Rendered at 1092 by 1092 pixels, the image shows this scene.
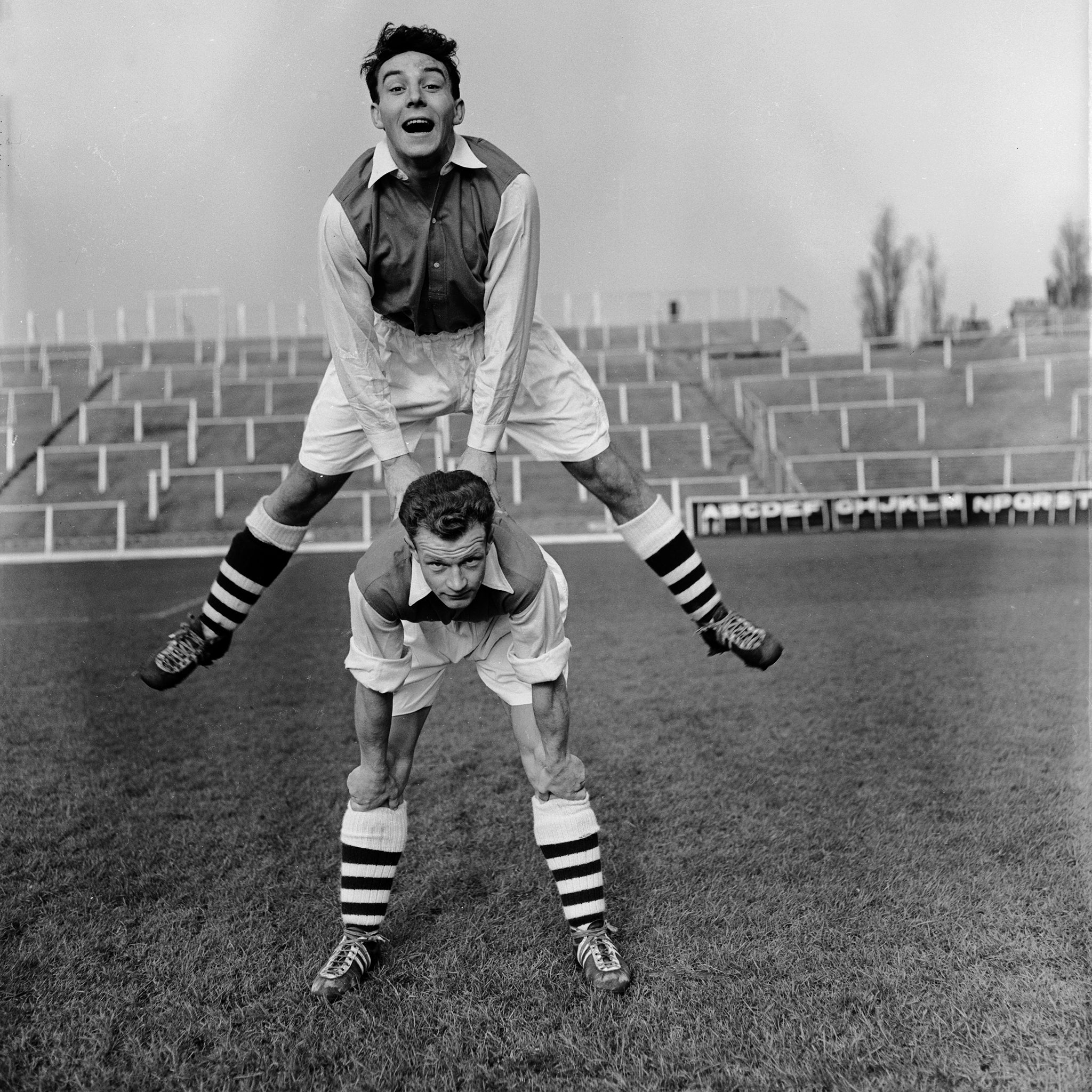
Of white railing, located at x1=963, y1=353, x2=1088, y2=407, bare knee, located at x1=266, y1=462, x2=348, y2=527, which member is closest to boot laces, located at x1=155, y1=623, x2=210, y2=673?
bare knee, located at x1=266, y1=462, x2=348, y2=527

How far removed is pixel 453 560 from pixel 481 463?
71 cm

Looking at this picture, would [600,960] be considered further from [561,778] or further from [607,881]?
[607,881]

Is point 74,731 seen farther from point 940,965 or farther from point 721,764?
point 940,965

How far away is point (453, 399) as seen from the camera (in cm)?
445

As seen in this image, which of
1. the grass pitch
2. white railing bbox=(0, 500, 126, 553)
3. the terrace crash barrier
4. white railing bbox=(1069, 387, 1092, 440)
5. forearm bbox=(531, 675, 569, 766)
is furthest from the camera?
white railing bbox=(1069, 387, 1092, 440)

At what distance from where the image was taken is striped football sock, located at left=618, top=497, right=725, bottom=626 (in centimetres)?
459

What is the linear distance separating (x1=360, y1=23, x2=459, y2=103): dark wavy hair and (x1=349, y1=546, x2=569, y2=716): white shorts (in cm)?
187

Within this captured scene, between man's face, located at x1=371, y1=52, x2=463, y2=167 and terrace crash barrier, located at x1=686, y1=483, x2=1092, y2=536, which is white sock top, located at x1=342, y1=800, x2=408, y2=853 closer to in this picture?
man's face, located at x1=371, y1=52, x2=463, y2=167

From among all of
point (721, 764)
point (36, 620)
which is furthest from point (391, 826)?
point (36, 620)

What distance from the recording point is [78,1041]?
3240mm

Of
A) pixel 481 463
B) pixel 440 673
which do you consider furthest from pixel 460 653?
pixel 481 463

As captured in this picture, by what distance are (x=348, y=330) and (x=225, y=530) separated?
75.5 feet

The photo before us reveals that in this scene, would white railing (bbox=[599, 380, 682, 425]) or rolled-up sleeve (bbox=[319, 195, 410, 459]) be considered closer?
rolled-up sleeve (bbox=[319, 195, 410, 459])

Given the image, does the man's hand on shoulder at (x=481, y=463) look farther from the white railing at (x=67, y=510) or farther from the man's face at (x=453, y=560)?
the white railing at (x=67, y=510)
